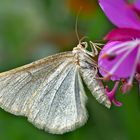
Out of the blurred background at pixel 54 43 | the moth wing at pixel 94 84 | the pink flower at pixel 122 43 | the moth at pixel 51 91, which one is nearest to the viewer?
the pink flower at pixel 122 43

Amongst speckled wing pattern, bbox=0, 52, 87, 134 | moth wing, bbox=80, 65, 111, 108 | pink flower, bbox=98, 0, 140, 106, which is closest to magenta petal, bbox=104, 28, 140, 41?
pink flower, bbox=98, 0, 140, 106

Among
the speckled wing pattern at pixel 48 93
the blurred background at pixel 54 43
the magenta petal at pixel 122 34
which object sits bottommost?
the blurred background at pixel 54 43

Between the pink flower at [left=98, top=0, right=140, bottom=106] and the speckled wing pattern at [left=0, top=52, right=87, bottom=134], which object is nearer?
the pink flower at [left=98, top=0, right=140, bottom=106]

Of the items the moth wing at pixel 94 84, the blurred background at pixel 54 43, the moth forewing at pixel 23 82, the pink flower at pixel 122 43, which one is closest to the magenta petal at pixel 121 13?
the pink flower at pixel 122 43

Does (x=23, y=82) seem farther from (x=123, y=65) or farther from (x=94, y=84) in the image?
(x=123, y=65)

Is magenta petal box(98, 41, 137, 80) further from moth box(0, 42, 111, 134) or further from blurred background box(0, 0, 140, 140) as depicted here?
blurred background box(0, 0, 140, 140)

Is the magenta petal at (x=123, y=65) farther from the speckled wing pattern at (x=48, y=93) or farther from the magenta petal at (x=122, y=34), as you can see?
the speckled wing pattern at (x=48, y=93)

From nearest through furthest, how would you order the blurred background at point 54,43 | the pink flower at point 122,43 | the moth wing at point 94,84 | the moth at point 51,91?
1. the pink flower at point 122,43
2. the moth wing at point 94,84
3. the moth at point 51,91
4. the blurred background at point 54,43
